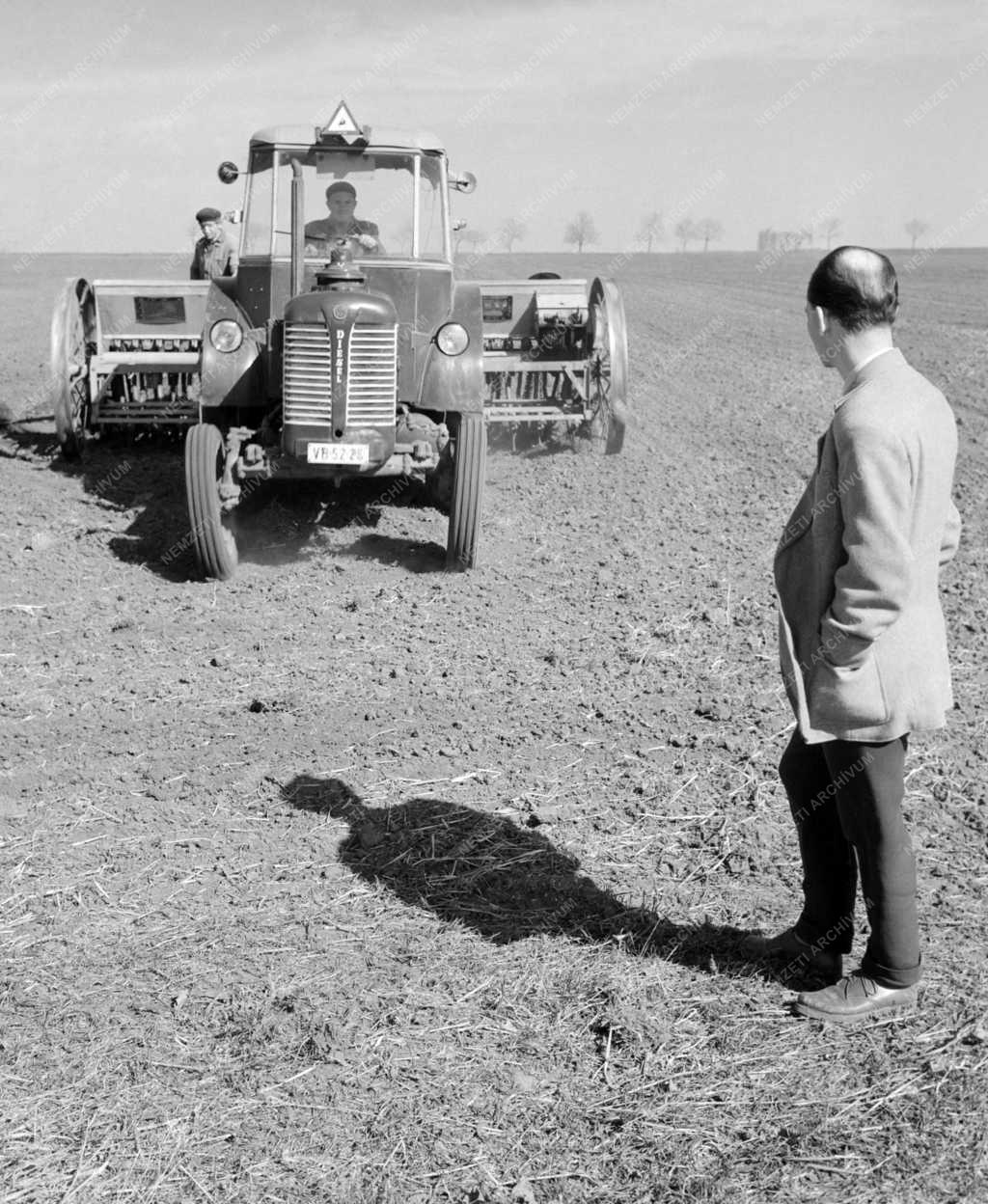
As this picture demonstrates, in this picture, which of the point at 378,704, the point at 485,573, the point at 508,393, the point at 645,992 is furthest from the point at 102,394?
the point at 645,992

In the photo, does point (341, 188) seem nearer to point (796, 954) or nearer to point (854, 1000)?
point (796, 954)

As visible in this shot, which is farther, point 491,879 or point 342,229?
point 342,229

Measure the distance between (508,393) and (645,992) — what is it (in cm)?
812

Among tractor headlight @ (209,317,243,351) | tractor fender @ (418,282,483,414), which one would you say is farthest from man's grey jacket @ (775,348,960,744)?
tractor headlight @ (209,317,243,351)

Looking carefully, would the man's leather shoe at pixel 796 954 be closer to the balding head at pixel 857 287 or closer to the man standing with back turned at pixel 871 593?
the man standing with back turned at pixel 871 593

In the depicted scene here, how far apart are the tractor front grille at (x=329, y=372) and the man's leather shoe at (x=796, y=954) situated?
410 cm

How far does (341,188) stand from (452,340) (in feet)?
4.85

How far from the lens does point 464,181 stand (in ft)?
27.2

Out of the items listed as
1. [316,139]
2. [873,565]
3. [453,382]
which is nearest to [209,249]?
[316,139]

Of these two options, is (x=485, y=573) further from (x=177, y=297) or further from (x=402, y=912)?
(x=177, y=297)

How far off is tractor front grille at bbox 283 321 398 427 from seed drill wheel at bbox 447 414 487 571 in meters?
0.46

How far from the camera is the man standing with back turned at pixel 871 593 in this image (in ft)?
8.91

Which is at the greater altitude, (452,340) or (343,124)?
(343,124)

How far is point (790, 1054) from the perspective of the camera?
10.2 ft
